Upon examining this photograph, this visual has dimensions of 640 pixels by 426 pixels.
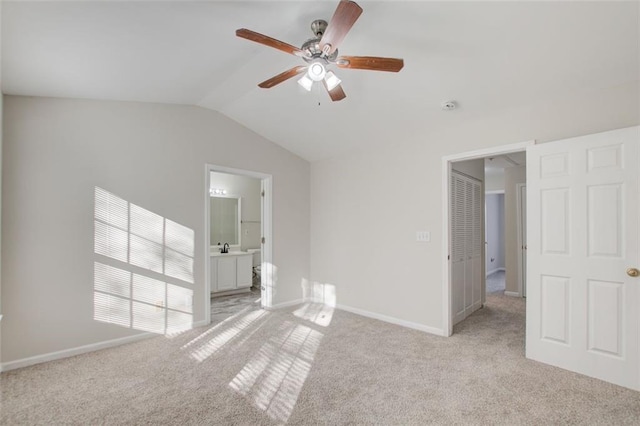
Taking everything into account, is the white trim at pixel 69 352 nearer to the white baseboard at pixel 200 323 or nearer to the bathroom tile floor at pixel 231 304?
the white baseboard at pixel 200 323

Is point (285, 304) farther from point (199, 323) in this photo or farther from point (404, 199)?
point (404, 199)

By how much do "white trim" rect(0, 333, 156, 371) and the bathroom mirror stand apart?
2642 mm

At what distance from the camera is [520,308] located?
4.62 m

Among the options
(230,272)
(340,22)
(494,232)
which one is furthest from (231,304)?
(494,232)

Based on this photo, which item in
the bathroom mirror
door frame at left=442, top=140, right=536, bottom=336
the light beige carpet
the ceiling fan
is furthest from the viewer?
the bathroom mirror

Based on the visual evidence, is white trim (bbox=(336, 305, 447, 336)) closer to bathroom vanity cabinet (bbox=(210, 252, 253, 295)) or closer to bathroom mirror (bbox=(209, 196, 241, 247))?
bathroom vanity cabinet (bbox=(210, 252, 253, 295))

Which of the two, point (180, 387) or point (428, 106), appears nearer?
point (180, 387)

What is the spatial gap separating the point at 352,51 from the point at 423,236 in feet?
7.37

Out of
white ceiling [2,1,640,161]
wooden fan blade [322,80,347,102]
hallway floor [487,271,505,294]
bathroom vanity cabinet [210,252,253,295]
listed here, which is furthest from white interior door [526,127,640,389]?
bathroom vanity cabinet [210,252,253,295]

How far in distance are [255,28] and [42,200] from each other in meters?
2.56

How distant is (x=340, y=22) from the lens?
1677 millimetres

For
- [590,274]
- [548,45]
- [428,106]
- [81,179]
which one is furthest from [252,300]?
[548,45]

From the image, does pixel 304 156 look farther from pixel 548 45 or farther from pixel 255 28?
pixel 548 45

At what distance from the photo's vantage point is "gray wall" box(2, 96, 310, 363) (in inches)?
108
